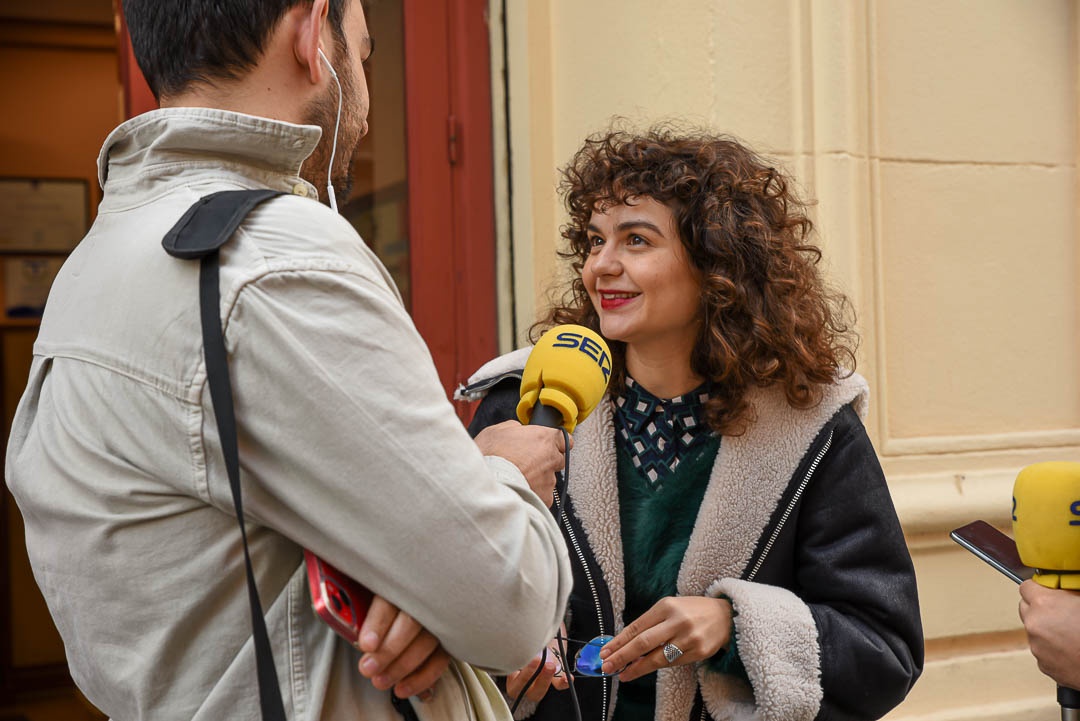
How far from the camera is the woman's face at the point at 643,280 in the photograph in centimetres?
217

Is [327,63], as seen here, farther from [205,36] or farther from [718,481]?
[718,481]

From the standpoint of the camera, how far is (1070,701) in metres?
1.72

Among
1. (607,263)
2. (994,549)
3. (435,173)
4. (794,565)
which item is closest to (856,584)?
(794,565)

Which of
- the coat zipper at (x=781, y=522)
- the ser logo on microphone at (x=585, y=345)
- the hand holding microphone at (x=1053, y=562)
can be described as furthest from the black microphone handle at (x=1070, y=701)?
the ser logo on microphone at (x=585, y=345)

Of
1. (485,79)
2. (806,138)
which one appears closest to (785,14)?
(806,138)

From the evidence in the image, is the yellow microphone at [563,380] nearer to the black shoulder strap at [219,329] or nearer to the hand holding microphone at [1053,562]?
the black shoulder strap at [219,329]

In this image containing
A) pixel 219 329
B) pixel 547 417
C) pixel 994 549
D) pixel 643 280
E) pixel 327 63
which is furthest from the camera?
pixel 643 280

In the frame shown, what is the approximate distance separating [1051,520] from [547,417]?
75 cm

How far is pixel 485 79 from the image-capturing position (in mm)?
3199

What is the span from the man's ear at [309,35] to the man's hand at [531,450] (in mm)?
490

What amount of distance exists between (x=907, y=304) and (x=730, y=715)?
5.87ft

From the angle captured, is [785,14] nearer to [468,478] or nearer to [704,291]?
[704,291]

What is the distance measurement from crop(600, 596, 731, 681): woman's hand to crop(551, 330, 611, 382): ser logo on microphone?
0.48 meters

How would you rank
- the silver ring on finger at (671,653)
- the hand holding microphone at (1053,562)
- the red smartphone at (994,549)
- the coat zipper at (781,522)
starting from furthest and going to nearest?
the coat zipper at (781,522) → the silver ring on finger at (671,653) → the red smartphone at (994,549) → the hand holding microphone at (1053,562)
